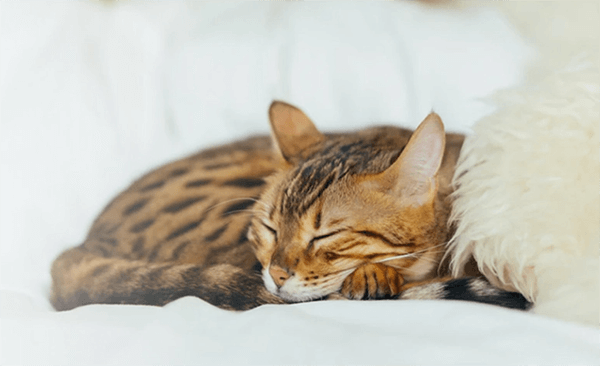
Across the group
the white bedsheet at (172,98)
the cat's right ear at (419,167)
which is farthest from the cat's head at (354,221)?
the white bedsheet at (172,98)

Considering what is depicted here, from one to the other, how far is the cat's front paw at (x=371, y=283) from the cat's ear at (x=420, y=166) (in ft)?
0.41

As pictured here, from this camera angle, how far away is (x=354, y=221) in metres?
A: 0.79

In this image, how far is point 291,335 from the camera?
0.61 meters

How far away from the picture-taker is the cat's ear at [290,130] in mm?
944

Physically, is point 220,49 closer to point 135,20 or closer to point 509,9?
point 135,20

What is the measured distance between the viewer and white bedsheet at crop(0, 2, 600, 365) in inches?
25.7

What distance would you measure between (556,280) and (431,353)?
0.25 metres

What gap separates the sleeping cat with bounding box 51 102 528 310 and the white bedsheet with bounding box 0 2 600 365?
6 centimetres

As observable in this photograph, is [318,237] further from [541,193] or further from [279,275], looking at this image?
[541,193]

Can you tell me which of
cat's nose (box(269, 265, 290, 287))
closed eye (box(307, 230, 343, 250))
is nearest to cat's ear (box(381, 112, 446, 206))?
closed eye (box(307, 230, 343, 250))

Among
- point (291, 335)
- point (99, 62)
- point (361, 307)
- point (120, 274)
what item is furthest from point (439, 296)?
point (99, 62)

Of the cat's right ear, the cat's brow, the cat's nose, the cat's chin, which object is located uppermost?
the cat's right ear

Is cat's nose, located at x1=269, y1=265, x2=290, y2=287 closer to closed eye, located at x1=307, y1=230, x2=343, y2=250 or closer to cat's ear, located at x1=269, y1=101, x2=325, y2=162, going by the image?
closed eye, located at x1=307, y1=230, x2=343, y2=250

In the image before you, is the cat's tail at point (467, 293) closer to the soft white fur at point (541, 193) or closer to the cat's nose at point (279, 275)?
the soft white fur at point (541, 193)
